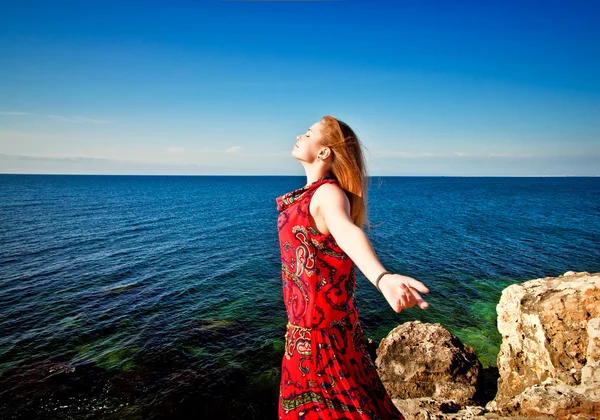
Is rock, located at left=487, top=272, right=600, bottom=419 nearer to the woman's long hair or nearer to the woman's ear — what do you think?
the woman's long hair

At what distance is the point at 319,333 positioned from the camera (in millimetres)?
2619

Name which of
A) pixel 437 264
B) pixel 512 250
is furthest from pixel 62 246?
pixel 512 250

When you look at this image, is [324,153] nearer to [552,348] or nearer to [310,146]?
[310,146]

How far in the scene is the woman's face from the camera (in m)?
2.76

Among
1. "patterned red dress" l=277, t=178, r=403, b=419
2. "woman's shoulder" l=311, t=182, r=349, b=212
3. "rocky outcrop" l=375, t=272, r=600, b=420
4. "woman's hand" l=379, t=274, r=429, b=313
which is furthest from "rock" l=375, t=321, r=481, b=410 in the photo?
"woman's hand" l=379, t=274, r=429, b=313

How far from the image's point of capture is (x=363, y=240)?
204 centimetres

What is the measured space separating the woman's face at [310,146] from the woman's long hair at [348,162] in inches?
1.7

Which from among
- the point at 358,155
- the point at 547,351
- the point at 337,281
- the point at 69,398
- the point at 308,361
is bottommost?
the point at 69,398

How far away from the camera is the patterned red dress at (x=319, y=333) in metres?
2.52

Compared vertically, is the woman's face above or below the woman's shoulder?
above

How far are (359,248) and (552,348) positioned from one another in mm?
7816

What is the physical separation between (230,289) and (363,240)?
24.1m

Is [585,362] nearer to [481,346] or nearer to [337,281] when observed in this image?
[337,281]

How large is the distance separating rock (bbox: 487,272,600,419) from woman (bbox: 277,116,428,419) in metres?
4.58
